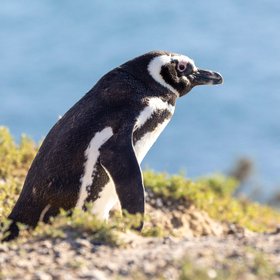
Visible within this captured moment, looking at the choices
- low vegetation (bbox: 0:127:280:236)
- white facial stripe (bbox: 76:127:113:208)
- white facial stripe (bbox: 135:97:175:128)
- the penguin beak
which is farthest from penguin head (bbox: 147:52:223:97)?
low vegetation (bbox: 0:127:280:236)

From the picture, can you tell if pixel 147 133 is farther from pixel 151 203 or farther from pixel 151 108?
pixel 151 203

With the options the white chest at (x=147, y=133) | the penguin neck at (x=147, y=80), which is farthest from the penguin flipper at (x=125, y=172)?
the penguin neck at (x=147, y=80)

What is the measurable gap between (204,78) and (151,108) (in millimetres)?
1071

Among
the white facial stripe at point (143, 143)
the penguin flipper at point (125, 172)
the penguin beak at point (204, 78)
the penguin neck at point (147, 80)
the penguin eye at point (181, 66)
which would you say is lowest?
the penguin flipper at point (125, 172)

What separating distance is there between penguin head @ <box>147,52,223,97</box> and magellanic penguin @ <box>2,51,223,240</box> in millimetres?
423

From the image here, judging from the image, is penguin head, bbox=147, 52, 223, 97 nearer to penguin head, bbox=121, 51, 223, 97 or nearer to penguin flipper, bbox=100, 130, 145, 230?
penguin head, bbox=121, 51, 223, 97

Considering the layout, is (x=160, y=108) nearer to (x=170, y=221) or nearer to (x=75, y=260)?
(x=170, y=221)

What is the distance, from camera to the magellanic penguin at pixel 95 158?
5852mm

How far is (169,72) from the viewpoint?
687 centimetres

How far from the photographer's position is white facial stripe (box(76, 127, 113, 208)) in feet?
19.6

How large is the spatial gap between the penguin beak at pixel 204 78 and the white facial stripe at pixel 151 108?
602 mm

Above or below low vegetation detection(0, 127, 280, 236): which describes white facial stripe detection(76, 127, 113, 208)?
below

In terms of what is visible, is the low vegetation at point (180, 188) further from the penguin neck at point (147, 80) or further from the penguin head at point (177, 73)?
the penguin neck at point (147, 80)

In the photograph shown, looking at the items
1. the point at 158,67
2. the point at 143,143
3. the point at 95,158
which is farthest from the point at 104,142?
the point at 158,67
